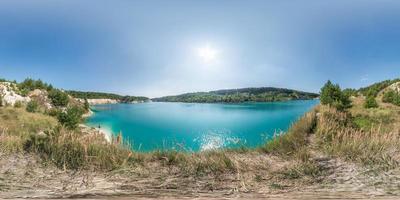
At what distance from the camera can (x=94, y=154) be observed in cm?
551

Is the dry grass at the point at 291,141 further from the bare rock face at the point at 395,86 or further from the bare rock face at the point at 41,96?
the bare rock face at the point at 395,86

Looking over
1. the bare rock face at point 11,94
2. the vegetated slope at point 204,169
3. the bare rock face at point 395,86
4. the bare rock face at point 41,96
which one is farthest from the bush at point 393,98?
the bare rock face at point 11,94

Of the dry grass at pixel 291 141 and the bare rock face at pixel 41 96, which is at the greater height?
the bare rock face at pixel 41 96

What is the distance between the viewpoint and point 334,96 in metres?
49.5

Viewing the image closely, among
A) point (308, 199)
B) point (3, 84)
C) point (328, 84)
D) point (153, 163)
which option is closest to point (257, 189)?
point (308, 199)

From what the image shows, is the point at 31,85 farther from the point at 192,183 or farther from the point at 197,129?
the point at 192,183

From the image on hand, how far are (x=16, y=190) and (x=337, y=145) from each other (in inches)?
194

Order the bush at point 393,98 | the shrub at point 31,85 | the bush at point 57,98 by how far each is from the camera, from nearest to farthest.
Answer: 1. the bush at point 393,98
2. the shrub at point 31,85
3. the bush at point 57,98

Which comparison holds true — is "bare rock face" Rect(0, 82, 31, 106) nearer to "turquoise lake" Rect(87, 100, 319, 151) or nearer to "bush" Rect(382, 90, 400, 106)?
→ "turquoise lake" Rect(87, 100, 319, 151)

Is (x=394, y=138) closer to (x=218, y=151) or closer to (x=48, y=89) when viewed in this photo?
(x=218, y=151)

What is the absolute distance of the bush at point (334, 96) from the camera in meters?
46.7

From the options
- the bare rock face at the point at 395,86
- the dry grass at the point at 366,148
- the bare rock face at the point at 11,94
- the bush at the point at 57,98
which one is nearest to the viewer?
the dry grass at the point at 366,148

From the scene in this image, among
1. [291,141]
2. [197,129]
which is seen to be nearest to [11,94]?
[197,129]

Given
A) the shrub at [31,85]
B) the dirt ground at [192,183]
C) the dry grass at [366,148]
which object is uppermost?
the shrub at [31,85]
